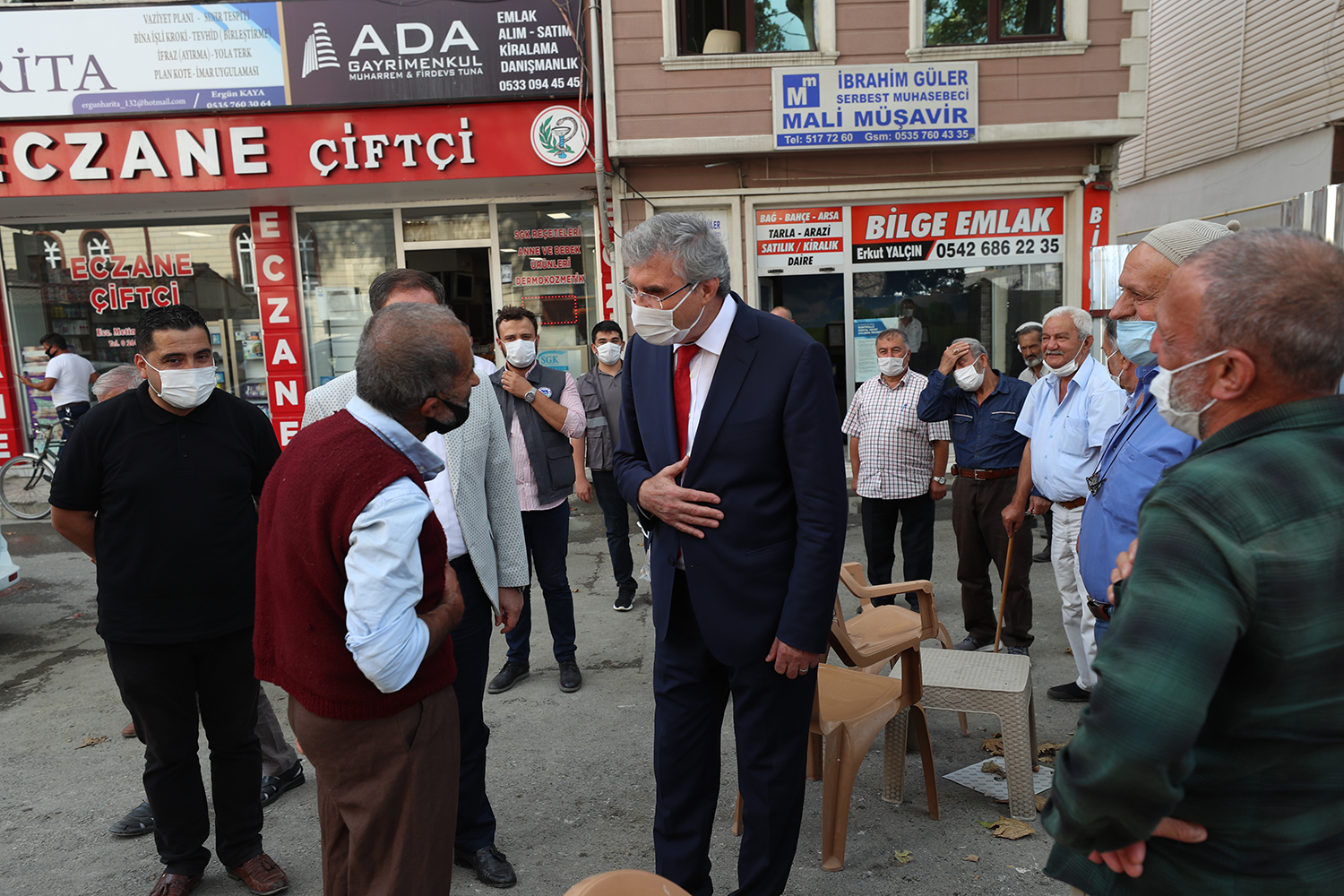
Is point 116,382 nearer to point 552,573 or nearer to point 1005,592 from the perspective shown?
point 552,573

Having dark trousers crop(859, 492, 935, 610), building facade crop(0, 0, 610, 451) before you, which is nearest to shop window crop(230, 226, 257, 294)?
building facade crop(0, 0, 610, 451)

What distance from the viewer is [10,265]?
34.5ft

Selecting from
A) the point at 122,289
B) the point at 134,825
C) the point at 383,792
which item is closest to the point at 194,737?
the point at 134,825

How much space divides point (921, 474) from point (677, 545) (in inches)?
128

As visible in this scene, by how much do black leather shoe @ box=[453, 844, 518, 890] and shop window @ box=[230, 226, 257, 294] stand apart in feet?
29.7

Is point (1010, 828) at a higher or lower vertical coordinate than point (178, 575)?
lower

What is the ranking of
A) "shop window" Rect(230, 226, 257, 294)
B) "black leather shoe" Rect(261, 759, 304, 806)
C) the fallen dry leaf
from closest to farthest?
the fallen dry leaf, "black leather shoe" Rect(261, 759, 304, 806), "shop window" Rect(230, 226, 257, 294)

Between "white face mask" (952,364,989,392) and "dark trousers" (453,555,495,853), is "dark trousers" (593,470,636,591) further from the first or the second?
"dark trousers" (453,555,495,853)

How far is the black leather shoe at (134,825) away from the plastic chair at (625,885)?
2.96 metres

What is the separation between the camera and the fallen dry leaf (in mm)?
3195

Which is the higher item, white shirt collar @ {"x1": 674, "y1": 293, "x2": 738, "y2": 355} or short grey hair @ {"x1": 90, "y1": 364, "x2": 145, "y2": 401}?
white shirt collar @ {"x1": 674, "y1": 293, "x2": 738, "y2": 355}

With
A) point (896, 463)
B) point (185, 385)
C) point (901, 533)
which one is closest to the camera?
point (185, 385)

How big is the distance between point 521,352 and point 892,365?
243 centimetres

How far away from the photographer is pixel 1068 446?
163 inches
